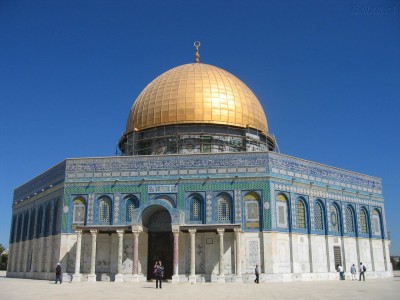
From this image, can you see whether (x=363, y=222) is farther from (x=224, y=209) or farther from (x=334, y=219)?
(x=224, y=209)

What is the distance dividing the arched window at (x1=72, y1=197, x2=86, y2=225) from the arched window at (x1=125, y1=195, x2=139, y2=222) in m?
2.29

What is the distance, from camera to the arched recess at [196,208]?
22312 millimetres

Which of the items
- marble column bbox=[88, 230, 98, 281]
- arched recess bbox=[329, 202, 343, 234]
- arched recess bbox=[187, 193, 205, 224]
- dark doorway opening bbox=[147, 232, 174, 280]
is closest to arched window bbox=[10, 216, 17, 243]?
marble column bbox=[88, 230, 98, 281]

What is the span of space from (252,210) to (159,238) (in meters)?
4.94

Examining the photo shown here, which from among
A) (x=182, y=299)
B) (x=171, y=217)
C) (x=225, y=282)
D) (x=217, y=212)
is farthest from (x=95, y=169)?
(x=182, y=299)

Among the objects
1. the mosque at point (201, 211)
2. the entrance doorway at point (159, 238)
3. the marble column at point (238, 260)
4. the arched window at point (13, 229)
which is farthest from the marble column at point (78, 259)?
the arched window at point (13, 229)

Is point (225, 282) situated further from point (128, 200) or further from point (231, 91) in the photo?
point (231, 91)

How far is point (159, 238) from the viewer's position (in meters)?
23.1

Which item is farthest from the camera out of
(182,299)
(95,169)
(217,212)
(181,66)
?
(181,66)

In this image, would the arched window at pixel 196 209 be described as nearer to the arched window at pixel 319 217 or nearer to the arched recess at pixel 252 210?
the arched recess at pixel 252 210

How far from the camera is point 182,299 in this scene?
1241 cm

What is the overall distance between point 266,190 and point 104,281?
8856mm

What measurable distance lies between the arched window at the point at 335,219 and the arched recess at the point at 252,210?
516cm

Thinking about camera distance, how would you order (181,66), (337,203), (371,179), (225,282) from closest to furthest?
(225,282)
(337,203)
(371,179)
(181,66)
